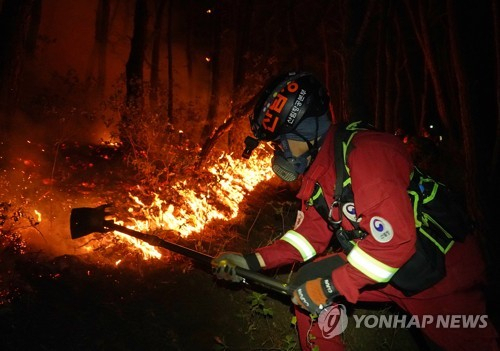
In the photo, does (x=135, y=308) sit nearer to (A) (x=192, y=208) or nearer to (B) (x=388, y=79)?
(A) (x=192, y=208)

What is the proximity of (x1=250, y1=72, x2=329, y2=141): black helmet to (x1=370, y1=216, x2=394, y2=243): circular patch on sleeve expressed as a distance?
1.10 metres

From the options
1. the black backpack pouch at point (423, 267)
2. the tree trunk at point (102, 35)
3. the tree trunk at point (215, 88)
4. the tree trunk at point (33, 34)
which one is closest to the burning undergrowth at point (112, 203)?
the tree trunk at point (215, 88)

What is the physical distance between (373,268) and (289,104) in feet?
4.90

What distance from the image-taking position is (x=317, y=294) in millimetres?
2689

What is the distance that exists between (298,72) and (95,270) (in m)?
3.44

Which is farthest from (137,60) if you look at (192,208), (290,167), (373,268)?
(373,268)

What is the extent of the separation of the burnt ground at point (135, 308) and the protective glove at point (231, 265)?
54cm

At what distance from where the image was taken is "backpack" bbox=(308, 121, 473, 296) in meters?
2.66

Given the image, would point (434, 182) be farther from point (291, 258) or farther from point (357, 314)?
point (357, 314)

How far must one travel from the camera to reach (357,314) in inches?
195

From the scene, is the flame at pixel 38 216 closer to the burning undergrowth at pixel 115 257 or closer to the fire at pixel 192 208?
the burning undergrowth at pixel 115 257

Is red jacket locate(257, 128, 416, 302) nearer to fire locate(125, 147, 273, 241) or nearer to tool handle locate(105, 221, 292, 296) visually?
tool handle locate(105, 221, 292, 296)

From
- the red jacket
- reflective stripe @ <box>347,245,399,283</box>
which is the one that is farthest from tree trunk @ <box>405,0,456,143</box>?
reflective stripe @ <box>347,245,399,283</box>

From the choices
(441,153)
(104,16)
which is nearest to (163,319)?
(441,153)
